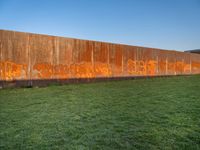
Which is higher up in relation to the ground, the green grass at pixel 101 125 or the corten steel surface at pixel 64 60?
the corten steel surface at pixel 64 60

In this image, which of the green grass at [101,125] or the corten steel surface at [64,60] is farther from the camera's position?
the corten steel surface at [64,60]

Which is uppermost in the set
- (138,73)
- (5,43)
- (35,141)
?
(5,43)

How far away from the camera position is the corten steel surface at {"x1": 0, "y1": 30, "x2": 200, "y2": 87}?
667 centimetres

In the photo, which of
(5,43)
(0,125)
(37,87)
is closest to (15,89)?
(37,87)

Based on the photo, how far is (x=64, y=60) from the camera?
797 centimetres

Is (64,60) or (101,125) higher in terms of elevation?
(64,60)

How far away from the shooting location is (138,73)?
36.0ft

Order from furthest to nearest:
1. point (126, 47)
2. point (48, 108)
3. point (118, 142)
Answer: point (126, 47) → point (48, 108) → point (118, 142)

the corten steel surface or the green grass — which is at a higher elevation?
the corten steel surface

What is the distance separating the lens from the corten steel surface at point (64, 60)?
667cm

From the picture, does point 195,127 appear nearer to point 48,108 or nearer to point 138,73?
point 48,108

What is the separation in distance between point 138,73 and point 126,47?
5.18 feet

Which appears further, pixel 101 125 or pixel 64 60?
pixel 64 60

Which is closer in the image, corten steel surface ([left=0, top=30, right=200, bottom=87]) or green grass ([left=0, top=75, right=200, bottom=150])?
green grass ([left=0, top=75, right=200, bottom=150])
